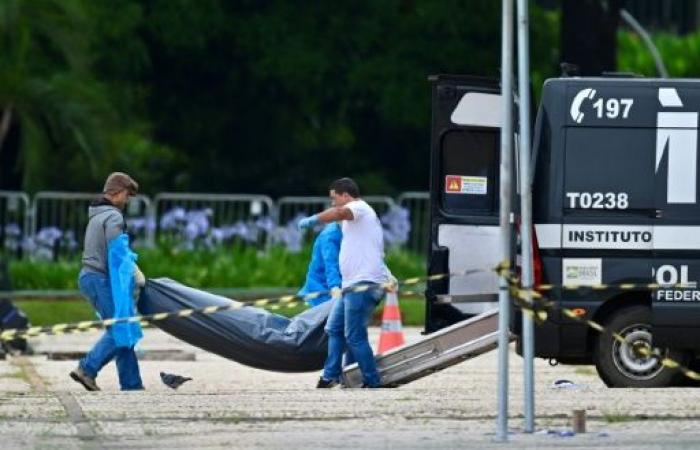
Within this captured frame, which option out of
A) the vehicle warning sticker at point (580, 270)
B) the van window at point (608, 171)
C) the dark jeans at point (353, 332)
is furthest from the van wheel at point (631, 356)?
the dark jeans at point (353, 332)

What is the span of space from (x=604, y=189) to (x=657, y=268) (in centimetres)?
69

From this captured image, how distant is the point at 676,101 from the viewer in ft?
52.5

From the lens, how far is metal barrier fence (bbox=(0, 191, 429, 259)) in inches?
1248

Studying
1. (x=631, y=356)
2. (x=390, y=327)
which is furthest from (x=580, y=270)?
(x=390, y=327)

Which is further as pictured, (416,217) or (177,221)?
(416,217)

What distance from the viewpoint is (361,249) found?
16625 mm

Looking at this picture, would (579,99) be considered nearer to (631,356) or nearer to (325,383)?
(631,356)

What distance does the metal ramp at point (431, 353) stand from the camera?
671 inches

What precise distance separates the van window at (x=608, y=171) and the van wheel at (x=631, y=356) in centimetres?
86

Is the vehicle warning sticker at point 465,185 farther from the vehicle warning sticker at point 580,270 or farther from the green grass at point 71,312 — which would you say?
the green grass at point 71,312

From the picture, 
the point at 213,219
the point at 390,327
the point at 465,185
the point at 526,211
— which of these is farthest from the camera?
the point at 213,219

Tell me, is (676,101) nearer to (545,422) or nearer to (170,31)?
(545,422)

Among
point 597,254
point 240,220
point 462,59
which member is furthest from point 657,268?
point 462,59

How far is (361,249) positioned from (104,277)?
199 centimetres
